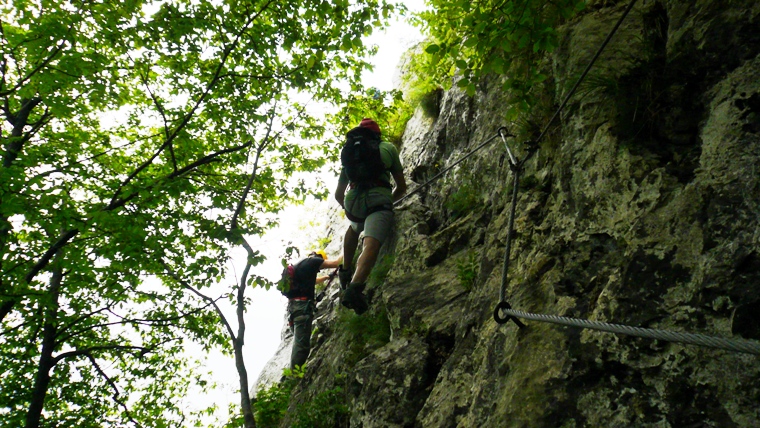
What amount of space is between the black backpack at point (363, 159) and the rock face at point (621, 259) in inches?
85.4

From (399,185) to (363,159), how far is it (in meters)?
0.93

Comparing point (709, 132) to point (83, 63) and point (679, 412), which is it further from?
point (83, 63)

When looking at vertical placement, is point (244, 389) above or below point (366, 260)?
below

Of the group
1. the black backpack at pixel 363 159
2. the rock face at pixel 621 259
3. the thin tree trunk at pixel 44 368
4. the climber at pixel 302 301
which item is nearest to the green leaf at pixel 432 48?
the rock face at pixel 621 259

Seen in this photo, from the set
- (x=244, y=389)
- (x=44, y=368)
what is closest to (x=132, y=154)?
(x=44, y=368)

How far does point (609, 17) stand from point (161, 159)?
8.64 m

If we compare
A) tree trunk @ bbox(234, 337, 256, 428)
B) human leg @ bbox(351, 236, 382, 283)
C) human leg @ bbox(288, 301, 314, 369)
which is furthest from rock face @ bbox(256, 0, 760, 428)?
human leg @ bbox(288, 301, 314, 369)

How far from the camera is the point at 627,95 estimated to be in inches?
125

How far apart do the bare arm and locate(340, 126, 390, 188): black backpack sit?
1.29 ft

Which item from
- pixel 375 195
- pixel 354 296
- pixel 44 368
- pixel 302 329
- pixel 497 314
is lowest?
pixel 497 314

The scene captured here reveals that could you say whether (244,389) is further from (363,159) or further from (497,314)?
(363,159)

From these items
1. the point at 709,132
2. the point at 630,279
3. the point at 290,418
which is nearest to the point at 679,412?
the point at 630,279

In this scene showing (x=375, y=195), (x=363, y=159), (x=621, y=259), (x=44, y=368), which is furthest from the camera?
(x=44, y=368)

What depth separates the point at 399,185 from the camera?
23.3ft
